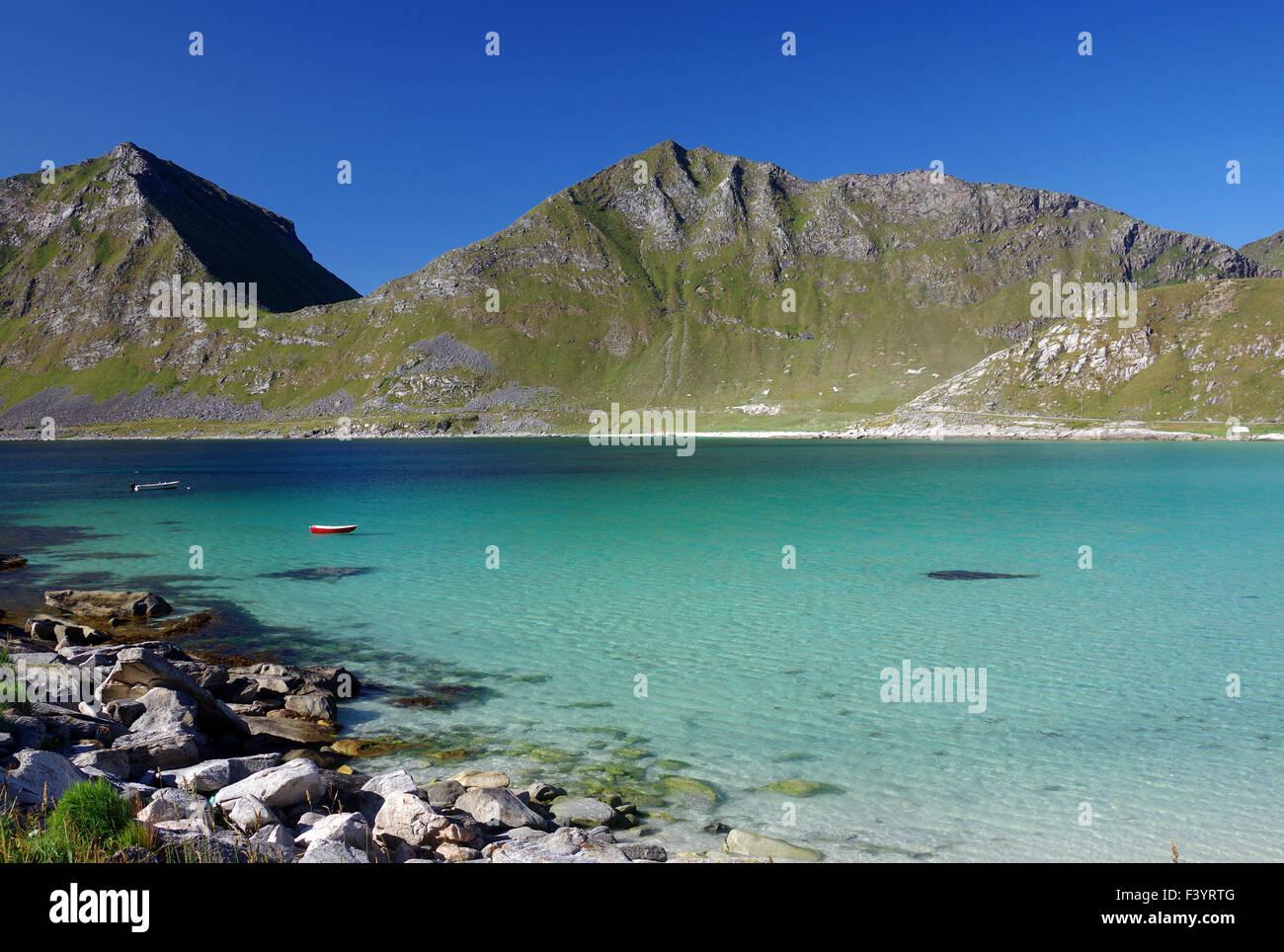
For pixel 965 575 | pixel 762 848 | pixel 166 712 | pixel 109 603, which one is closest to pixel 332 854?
pixel 762 848

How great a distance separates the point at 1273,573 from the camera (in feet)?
120

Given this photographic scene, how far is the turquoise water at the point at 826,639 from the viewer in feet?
48.3

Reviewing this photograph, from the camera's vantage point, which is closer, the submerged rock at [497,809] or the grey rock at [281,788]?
the grey rock at [281,788]

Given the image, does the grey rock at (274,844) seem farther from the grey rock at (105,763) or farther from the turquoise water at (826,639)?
the turquoise water at (826,639)

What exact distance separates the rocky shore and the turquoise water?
180cm

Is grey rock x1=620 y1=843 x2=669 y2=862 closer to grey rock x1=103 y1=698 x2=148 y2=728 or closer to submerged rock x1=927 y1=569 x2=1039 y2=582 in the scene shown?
grey rock x1=103 y1=698 x2=148 y2=728

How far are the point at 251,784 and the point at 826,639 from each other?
62.2ft

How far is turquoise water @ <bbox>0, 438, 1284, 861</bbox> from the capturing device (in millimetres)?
14727

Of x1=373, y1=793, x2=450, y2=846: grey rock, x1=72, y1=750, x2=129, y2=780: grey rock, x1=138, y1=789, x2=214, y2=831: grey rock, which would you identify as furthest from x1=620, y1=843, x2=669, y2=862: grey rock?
x1=72, y1=750, x2=129, y2=780: grey rock

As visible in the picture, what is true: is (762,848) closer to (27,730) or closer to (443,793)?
(443,793)

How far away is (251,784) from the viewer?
12.3 metres

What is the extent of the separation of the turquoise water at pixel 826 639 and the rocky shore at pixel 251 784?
1798mm

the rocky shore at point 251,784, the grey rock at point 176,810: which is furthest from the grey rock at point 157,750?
the grey rock at point 176,810
